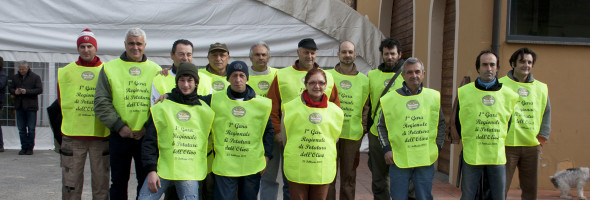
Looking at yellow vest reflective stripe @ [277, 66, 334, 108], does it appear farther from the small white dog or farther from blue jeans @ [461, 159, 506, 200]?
the small white dog

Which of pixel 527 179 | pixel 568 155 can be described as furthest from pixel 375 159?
pixel 568 155

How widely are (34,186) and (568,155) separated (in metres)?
6.80

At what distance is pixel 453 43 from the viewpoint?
26.0 feet

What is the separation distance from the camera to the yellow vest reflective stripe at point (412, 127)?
4449 mm

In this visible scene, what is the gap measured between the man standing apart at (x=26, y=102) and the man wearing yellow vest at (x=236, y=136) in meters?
6.84

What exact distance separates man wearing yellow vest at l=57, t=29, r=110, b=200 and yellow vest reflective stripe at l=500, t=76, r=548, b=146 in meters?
3.68

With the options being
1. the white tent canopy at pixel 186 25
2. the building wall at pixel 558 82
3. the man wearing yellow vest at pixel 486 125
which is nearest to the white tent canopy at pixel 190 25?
the white tent canopy at pixel 186 25

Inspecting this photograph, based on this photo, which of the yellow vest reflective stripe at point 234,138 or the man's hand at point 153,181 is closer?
the man's hand at point 153,181

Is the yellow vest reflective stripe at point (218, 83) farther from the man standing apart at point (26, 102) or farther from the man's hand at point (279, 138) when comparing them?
the man standing apart at point (26, 102)

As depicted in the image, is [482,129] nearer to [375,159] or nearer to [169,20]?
[375,159]

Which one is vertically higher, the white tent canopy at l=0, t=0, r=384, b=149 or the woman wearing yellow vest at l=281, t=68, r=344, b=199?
the white tent canopy at l=0, t=0, r=384, b=149

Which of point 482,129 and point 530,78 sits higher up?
point 530,78

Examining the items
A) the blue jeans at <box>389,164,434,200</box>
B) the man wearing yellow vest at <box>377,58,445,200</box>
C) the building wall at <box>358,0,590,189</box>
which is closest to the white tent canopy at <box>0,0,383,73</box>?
the building wall at <box>358,0,590,189</box>

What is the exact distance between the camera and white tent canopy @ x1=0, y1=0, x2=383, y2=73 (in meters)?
9.45
